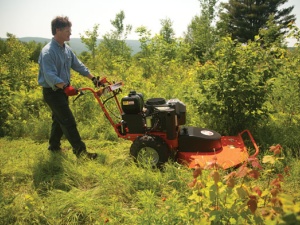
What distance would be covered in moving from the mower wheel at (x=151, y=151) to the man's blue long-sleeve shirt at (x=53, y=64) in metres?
1.25

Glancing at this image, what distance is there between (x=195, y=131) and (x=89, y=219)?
1.78 meters

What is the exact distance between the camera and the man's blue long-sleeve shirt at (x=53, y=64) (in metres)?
3.37

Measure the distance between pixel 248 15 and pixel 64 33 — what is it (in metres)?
28.6

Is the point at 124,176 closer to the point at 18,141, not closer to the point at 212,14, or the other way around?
the point at 18,141

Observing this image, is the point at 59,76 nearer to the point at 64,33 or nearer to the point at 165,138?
the point at 64,33

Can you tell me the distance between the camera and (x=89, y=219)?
8.34 ft

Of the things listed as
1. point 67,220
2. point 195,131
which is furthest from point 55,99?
point 195,131

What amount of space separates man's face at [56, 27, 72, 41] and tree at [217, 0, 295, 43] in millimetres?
27071

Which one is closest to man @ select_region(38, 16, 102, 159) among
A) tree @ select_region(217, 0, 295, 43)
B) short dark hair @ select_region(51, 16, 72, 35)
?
short dark hair @ select_region(51, 16, 72, 35)

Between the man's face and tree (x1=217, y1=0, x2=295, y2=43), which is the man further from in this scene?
tree (x1=217, y1=0, x2=295, y2=43)

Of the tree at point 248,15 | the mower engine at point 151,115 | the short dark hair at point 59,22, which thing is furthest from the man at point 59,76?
the tree at point 248,15

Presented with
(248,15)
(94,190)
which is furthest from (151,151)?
(248,15)

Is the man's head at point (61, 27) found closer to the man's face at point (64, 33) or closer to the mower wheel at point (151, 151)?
the man's face at point (64, 33)

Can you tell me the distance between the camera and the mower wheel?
329 centimetres
